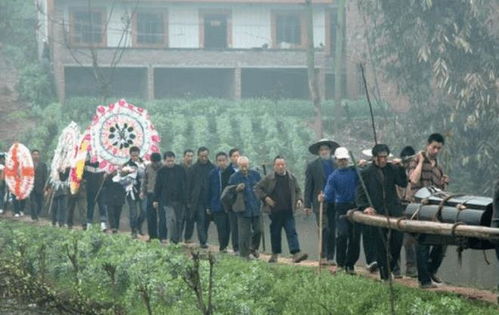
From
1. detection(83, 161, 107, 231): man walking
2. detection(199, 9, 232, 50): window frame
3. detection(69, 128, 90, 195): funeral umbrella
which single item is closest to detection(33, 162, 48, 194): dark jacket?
detection(83, 161, 107, 231): man walking

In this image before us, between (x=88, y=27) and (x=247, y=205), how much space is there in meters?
33.7

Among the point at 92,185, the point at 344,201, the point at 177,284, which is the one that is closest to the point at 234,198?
the point at 344,201

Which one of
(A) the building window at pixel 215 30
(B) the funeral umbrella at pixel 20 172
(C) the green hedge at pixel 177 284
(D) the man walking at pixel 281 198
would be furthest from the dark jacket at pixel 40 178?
(A) the building window at pixel 215 30

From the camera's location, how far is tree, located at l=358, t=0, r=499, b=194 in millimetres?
33812

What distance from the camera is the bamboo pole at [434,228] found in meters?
11.8

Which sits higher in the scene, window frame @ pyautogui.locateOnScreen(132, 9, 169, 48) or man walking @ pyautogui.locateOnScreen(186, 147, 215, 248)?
window frame @ pyautogui.locateOnScreen(132, 9, 169, 48)

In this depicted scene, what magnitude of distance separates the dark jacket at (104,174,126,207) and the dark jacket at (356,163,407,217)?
980 cm

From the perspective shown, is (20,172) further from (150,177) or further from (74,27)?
(74,27)

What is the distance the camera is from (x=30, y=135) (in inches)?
1631

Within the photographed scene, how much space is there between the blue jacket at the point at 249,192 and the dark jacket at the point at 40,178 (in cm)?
963

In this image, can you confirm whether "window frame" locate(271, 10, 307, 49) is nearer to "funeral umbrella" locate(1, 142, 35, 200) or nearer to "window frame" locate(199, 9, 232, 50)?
"window frame" locate(199, 9, 232, 50)

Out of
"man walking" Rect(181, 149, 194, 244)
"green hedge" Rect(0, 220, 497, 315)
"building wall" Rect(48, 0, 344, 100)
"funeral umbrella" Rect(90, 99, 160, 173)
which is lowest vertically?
"green hedge" Rect(0, 220, 497, 315)

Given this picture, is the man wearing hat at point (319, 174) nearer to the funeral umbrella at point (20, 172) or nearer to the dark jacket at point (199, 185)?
the dark jacket at point (199, 185)

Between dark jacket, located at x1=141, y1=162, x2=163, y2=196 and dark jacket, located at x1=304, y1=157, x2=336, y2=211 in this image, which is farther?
dark jacket, located at x1=141, y1=162, x2=163, y2=196
